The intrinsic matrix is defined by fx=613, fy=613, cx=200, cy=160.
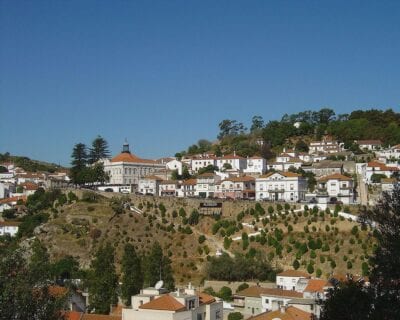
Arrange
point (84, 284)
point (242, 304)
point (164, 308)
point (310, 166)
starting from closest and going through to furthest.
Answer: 1. point (164, 308)
2. point (242, 304)
3. point (84, 284)
4. point (310, 166)

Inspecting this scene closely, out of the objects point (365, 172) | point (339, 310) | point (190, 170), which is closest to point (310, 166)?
point (365, 172)

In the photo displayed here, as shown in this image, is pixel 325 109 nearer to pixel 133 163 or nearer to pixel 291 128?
pixel 291 128

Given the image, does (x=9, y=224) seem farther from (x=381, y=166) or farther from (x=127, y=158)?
(x=381, y=166)

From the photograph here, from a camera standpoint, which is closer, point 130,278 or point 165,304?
point 165,304

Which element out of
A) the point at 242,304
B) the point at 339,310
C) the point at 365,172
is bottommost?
the point at 242,304

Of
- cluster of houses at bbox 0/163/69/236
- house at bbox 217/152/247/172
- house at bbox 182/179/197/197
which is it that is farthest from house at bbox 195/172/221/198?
cluster of houses at bbox 0/163/69/236

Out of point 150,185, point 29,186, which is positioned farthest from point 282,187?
point 29,186

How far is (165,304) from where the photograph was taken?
972 inches

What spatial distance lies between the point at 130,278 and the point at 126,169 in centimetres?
4253

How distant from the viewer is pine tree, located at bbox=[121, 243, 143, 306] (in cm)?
3659

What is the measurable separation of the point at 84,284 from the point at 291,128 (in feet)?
185

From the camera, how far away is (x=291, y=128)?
93000 millimetres

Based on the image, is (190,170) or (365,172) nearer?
(365,172)

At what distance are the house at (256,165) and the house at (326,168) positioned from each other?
18.3 feet
